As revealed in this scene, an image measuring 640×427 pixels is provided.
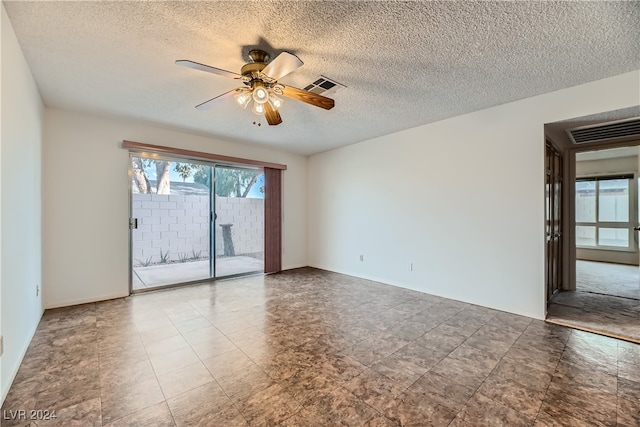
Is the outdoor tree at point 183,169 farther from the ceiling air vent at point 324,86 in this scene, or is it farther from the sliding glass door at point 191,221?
the ceiling air vent at point 324,86

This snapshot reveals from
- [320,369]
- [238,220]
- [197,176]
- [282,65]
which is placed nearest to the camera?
[282,65]

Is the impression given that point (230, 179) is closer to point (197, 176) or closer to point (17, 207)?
point (197, 176)

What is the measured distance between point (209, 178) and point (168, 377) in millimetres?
3317

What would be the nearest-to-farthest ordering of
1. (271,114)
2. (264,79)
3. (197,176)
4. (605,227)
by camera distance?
(264,79) < (271,114) < (197,176) < (605,227)

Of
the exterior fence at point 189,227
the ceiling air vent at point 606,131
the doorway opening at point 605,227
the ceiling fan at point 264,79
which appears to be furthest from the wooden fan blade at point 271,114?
the doorway opening at point 605,227

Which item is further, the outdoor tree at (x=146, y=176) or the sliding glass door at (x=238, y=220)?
the sliding glass door at (x=238, y=220)

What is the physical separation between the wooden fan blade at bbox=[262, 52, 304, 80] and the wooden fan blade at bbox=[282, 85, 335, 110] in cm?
23

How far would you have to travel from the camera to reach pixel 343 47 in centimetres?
212

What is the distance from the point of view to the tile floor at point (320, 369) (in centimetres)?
161

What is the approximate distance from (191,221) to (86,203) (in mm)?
1331

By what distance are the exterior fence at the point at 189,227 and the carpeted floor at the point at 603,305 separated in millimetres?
4468

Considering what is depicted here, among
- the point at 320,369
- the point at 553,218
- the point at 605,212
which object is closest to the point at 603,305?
the point at 553,218

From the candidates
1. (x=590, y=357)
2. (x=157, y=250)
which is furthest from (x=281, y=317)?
(x=590, y=357)

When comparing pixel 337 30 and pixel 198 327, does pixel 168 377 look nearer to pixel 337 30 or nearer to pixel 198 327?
pixel 198 327
